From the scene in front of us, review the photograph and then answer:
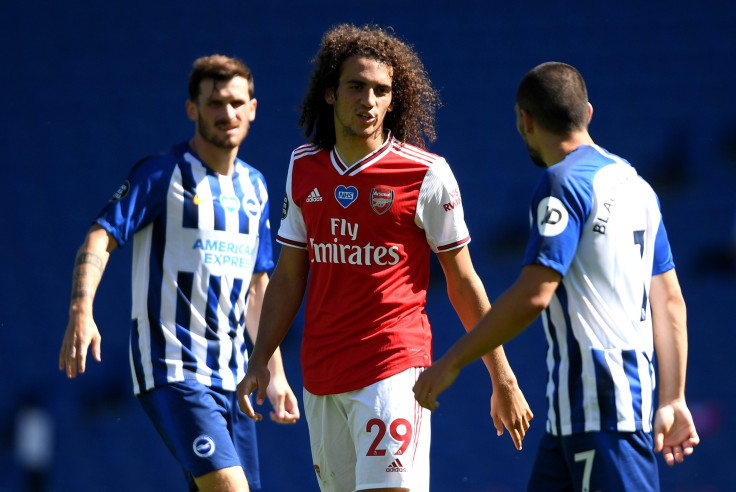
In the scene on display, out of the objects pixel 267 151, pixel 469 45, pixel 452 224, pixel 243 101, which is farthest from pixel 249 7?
pixel 452 224

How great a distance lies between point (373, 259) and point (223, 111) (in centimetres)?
158

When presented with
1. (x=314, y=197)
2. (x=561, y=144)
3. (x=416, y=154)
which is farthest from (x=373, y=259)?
(x=561, y=144)

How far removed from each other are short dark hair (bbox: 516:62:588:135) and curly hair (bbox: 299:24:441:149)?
0.83 m

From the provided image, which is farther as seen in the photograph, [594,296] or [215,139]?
[215,139]

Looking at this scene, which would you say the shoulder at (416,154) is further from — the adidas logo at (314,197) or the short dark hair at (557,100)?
the short dark hair at (557,100)

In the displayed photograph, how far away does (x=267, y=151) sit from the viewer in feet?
22.2

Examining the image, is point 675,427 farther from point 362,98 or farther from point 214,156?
point 214,156

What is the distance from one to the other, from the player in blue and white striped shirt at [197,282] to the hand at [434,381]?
153 cm

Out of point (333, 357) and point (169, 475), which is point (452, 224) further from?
point (169, 475)

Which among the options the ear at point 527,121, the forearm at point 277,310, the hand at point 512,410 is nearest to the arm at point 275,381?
the forearm at point 277,310

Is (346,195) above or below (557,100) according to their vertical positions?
below

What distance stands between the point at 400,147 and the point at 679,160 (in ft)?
10.8

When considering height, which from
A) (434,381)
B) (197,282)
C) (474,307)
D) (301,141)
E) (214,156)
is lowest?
(434,381)

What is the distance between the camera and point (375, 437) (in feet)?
11.5
